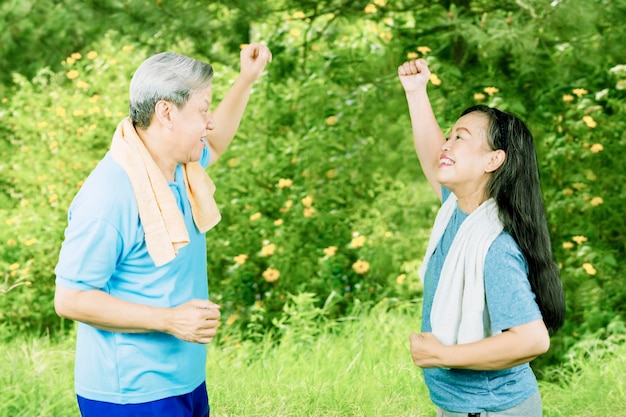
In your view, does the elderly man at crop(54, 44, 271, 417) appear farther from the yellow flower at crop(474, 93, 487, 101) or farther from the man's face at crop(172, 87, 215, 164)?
the yellow flower at crop(474, 93, 487, 101)

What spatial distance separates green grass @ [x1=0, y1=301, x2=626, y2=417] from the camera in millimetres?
3346

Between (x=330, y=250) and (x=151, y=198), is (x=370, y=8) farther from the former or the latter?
(x=151, y=198)

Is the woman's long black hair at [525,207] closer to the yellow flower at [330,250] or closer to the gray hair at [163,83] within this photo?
the gray hair at [163,83]

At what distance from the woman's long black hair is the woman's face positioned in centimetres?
2

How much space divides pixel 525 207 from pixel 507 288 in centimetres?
21

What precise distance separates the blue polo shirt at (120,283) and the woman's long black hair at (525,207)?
75 centimetres

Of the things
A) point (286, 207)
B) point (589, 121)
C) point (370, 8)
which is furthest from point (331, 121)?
point (589, 121)

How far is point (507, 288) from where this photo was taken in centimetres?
180

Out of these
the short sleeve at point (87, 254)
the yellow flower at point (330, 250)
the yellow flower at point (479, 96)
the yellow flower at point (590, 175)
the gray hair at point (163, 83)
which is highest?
the gray hair at point (163, 83)

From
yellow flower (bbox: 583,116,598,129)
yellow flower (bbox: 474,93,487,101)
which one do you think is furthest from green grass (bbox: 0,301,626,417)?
yellow flower (bbox: 474,93,487,101)

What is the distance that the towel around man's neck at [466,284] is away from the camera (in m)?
1.86

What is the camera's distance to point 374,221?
460cm

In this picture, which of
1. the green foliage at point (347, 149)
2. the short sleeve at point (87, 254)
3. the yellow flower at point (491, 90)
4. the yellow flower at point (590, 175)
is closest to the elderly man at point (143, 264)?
the short sleeve at point (87, 254)

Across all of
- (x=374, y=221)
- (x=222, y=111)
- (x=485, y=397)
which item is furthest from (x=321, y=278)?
(x=485, y=397)
